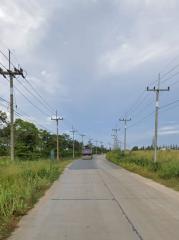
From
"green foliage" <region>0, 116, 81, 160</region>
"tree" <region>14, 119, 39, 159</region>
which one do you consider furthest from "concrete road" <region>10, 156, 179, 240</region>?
"tree" <region>14, 119, 39, 159</region>

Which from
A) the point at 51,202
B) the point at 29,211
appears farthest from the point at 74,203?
the point at 29,211

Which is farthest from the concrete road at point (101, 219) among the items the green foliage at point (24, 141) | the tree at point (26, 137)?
the tree at point (26, 137)

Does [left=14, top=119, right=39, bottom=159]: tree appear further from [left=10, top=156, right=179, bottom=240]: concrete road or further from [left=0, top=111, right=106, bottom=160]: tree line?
[left=10, top=156, right=179, bottom=240]: concrete road

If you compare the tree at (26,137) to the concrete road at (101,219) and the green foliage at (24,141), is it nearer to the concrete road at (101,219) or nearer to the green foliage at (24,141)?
the green foliage at (24,141)

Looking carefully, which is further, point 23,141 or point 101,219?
point 23,141

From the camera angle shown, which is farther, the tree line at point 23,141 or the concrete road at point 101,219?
the tree line at point 23,141

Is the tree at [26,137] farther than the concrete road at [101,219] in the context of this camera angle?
Yes

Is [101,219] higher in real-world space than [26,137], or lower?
lower

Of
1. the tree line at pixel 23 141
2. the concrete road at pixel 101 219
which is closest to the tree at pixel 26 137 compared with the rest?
the tree line at pixel 23 141

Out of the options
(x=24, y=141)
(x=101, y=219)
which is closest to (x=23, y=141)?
(x=24, y=141)

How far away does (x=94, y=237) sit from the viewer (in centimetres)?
1005

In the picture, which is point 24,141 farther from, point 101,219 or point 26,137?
point 101,219

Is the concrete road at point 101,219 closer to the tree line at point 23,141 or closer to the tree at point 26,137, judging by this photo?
the tree line at point 23,141

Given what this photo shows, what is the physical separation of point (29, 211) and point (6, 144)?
87.0 metres
